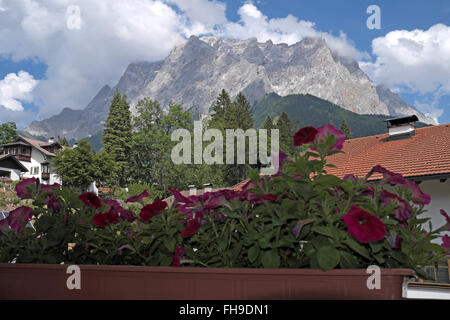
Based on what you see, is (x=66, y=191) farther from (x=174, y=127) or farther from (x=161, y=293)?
(x=174, y=127)

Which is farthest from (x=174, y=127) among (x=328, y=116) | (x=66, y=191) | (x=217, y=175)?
(x=328, y=116)

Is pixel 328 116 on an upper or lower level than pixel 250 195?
upper

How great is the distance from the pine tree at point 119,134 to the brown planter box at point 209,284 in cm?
4314

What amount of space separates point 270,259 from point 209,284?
0.67 ft

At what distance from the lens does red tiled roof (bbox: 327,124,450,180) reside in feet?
31.9

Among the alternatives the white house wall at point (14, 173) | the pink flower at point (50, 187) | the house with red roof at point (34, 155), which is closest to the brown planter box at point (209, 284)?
the pink flower at point (50, 187)

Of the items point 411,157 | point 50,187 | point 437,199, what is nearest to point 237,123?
point 411,157

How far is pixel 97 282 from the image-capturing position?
42.5 inches

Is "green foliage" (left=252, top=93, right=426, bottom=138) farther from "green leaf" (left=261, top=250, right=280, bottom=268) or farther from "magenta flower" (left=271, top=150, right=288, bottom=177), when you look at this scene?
"green leaf" (left=261, top=250, right=280, bottom=268)

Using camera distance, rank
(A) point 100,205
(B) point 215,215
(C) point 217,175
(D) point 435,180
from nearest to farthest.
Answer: (B) point 215,215
(A) point 100,205
(D) point 435,180
(C) point 217,175

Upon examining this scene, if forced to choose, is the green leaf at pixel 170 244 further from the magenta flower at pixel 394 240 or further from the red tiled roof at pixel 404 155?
the red tiled roof at pixel 404 155

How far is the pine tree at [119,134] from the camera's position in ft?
145

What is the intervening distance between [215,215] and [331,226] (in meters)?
0.44

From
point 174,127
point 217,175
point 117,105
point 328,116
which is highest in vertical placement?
point 328,116
